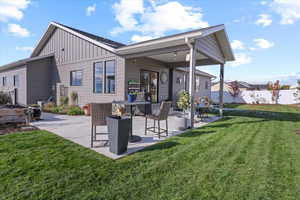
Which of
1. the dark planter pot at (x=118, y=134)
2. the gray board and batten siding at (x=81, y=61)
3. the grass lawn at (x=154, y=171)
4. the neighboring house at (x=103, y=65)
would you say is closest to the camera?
the grass lawn at (x=154, y=171)

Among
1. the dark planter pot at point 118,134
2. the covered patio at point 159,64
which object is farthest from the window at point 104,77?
the dark planter pot at point 118,134

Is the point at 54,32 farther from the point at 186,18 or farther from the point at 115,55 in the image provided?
the point at 186,18

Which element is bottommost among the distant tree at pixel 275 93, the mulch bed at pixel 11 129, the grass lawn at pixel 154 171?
the grass lawn at pixel 154 171

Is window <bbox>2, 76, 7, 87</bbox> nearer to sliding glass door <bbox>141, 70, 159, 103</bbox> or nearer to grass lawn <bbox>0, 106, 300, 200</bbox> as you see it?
sliding glass door <bbox>141, 70, 159, 103</bbox>

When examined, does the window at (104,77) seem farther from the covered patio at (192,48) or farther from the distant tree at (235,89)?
the distant tree at (235,89)

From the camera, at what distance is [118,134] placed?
3127 mm

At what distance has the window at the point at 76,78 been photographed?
32.5ft

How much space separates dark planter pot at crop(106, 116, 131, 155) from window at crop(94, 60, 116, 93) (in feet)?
17.2

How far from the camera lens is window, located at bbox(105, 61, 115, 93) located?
8227mm

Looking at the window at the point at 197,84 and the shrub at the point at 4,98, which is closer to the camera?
the shrub at the point at 4,98

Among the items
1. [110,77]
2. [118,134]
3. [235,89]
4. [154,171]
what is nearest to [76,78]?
[110,77]

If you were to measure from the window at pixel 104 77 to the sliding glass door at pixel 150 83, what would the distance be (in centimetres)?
169

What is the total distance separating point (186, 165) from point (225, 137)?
2305mm

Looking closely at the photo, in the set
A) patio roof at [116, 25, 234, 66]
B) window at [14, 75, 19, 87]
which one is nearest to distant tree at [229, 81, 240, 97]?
patio roof at [116, 25, 234, 66]
